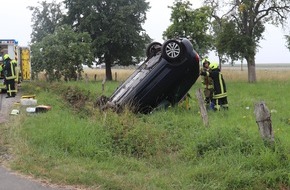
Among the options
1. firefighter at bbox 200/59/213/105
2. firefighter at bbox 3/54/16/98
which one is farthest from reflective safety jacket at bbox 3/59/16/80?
firefighter at bbox 200/59/213/105

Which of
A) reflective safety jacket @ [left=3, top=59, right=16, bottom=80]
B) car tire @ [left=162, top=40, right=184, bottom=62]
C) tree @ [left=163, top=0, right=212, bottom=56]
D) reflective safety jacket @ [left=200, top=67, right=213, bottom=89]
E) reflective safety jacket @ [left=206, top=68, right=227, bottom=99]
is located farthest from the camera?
tree @ [left=163, top=0, right=212, bottom=56]

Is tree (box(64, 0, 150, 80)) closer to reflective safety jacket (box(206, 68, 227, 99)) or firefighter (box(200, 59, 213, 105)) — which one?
firefighter (box(200, 59, 213, 105))

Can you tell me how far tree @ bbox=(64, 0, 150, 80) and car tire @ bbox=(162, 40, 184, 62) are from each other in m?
23.7

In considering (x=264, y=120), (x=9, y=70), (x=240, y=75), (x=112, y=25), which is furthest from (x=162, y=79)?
(x=240, y=75)

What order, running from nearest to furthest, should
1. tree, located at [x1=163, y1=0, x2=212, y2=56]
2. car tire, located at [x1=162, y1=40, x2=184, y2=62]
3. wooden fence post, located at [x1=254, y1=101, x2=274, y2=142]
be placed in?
wooden fence post, located at [x1=254, y1=101, x2=274, y2=142]
car tire, located at [x1=162, y1=40, x2=184, y2=62]
tree, located at [x1=163, y1=0, x2=212, y2=56]

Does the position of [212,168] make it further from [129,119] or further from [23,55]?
[23,55]

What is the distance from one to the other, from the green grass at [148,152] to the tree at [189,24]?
1525 centimetres

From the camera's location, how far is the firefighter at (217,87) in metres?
10.5

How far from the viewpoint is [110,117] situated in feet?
27.1

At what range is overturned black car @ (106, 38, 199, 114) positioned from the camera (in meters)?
9.64

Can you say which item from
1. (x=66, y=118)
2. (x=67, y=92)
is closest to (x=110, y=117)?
(x=66, y=118)

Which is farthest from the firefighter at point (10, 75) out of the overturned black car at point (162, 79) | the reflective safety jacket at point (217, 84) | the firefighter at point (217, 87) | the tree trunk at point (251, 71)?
the tree trunk at point (251, 71)

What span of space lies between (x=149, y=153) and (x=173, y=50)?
3.68 m

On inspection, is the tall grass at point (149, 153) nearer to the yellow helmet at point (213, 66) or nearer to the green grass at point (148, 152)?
the green grass at point (148, 152)
